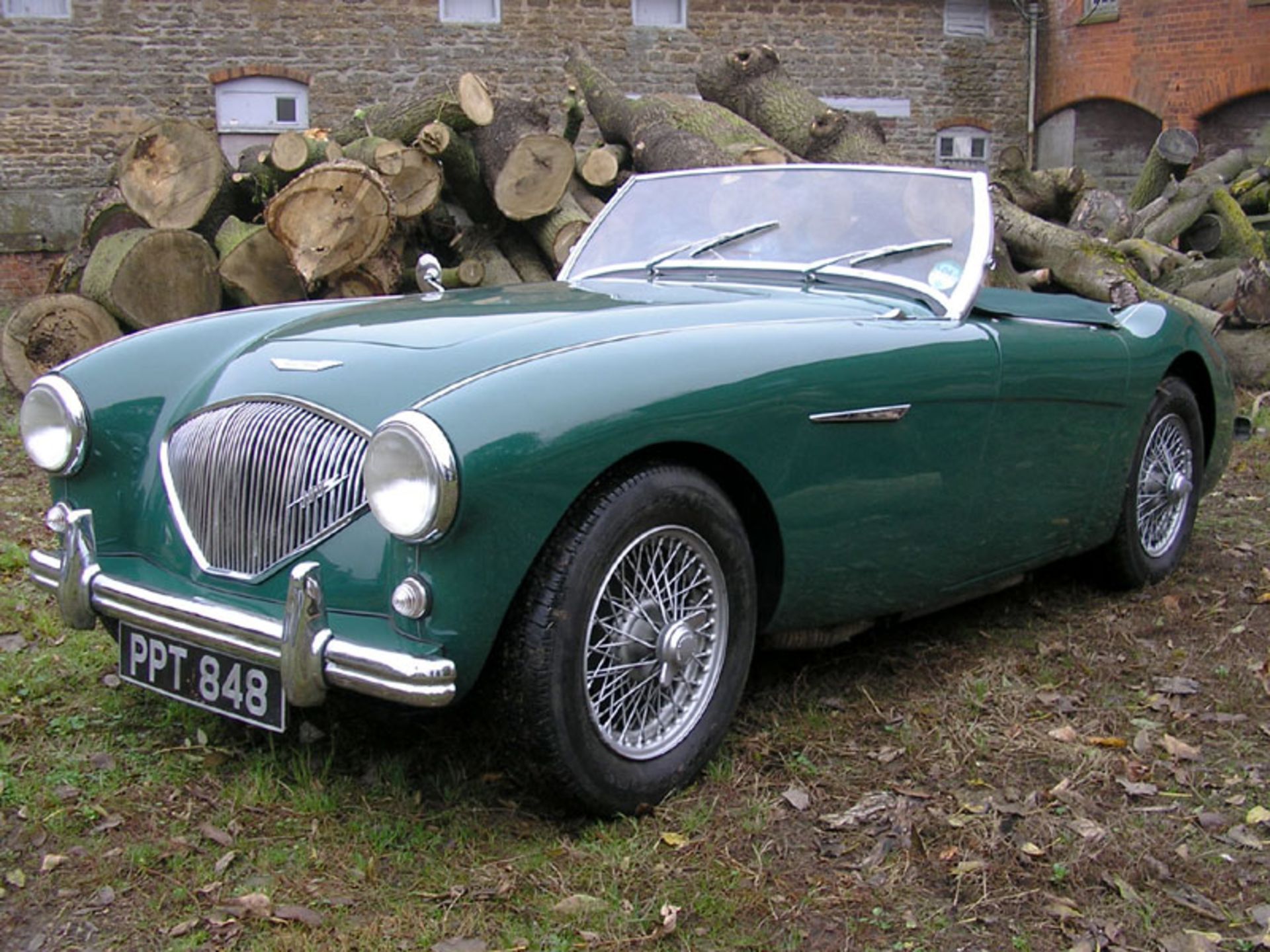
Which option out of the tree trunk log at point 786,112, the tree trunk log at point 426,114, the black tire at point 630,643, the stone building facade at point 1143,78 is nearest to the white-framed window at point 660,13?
the stone building facade at point 1143,78

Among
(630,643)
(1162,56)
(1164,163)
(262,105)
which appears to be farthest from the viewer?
(1162,56)

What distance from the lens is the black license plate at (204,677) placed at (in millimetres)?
2633

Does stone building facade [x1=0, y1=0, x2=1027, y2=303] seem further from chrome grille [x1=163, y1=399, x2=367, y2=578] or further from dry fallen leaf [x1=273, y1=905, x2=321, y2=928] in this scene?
dry fallen leaf [x1=273, y1=905, x2=321, y2=928]

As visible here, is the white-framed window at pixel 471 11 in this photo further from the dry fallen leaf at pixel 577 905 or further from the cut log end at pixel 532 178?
the dry fallen leaf at pixel 577 905

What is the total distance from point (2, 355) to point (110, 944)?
593cm

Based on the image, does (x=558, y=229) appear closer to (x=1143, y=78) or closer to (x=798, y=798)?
(x=798, y=798)

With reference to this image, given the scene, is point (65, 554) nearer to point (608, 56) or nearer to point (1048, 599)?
point (1048, 599)

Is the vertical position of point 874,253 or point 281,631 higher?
point 874,253

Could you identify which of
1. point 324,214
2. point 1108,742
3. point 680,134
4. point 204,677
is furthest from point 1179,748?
point 680,134

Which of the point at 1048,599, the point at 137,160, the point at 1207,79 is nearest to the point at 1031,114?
the point at 1207,79

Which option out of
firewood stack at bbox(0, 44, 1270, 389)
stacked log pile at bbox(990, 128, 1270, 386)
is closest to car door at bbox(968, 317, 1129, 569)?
firewood stack at bbox(0, 44, 1270, 389)

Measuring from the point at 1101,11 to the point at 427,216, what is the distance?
1432 centimetres

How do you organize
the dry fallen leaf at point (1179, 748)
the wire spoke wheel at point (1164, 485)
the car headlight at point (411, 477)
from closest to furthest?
1. the car headlight at point (411, 477)
2. the dry fallen leaf at point (1179, 748)
3. the wire spoke wheel at point (1164, 485)

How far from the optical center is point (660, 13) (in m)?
17.2
